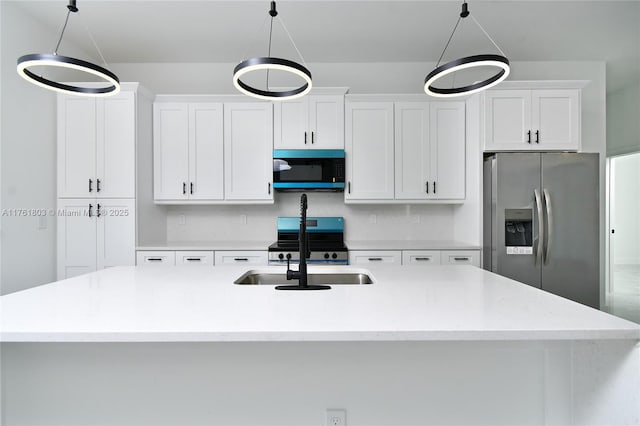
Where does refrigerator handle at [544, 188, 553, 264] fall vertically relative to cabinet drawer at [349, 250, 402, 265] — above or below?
above

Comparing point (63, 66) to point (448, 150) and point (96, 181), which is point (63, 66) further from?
point (448, 150)

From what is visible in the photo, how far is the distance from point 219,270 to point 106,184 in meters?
2.00

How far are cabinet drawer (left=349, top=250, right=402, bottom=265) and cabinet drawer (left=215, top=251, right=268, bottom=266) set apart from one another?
880 millimetres

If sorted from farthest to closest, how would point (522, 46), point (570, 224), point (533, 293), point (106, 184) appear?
point (522, 46), point (106, 184), point (570, 224), point (533, 293)

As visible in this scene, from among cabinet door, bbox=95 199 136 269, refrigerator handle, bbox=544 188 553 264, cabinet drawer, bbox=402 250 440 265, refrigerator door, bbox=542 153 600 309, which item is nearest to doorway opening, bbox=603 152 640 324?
refrigerator door, bbox=542 153 600 309

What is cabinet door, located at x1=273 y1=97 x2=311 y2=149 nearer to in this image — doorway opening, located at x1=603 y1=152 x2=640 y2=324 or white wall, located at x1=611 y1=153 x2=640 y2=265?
doorway opening, located at x1=603 y1=152 x2=640 y2=324

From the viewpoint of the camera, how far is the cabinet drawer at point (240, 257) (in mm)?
3287

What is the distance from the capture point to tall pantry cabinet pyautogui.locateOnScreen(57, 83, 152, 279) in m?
3.25

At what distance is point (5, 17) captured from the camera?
108 inches

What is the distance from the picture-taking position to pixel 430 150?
3.59m

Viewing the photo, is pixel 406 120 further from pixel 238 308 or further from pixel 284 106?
pixel 238 308

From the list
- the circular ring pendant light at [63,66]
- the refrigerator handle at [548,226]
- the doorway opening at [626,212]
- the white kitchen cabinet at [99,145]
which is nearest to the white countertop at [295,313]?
the circular ring pendant light at [63,66]

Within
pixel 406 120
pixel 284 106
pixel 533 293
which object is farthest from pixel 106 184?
pixel 533 293

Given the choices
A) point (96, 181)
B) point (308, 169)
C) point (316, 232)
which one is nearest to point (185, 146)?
point (96, 181)
